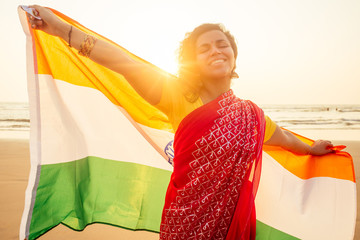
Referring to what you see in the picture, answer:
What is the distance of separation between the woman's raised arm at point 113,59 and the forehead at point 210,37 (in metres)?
0.38

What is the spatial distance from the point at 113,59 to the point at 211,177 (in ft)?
2.71

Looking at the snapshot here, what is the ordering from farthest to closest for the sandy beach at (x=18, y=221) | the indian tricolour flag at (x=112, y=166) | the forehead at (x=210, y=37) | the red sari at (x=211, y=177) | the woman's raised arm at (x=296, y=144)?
1. the sandy beach at (x=18, y=221)
2. the woman's raised arm at (x=296, y=144)
3. the indian tricolour flag at (x=112, y=166)
4. the forehead at (x=210, y=37)
5. the red sari at (x=211, y=177)

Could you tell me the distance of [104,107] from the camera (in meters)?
2.04

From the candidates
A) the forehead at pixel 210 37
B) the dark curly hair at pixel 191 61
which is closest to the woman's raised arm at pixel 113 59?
the dark curly hair at pixel 191 61

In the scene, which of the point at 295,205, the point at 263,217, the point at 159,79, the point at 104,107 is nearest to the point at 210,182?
the point at 159,79

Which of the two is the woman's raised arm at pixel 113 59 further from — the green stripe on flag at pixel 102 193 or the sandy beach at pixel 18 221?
the sandy beach at pixel 18 221

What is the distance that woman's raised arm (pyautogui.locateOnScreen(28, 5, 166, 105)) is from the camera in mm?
1452

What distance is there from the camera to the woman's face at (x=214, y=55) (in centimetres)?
159

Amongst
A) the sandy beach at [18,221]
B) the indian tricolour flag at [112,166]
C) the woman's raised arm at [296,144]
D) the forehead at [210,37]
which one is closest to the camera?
the forehead at [210,37]

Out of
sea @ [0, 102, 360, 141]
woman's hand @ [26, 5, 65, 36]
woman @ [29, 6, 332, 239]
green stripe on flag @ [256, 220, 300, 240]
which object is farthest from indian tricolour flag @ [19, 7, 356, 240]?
sea @ [0, 102, 360, 141]

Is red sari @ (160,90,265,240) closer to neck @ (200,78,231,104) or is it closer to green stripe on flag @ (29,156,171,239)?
neck @ (200,78,231,104)

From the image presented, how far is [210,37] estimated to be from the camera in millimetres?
1664

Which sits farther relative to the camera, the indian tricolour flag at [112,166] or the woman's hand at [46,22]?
the indian tricolour flag at [112,166]

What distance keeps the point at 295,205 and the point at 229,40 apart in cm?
129
